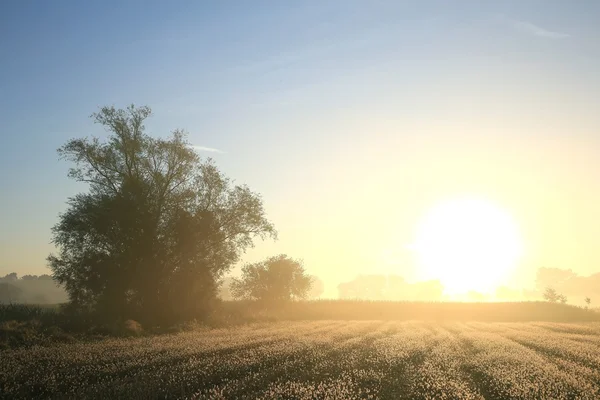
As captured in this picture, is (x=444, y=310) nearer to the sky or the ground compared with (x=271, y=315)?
nearer to the ground

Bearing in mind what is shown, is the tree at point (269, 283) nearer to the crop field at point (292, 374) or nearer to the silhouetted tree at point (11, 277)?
the crop field at point (292, 374)

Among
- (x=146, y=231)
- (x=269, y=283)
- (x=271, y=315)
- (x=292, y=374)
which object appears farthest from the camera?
(x=269, y=283)

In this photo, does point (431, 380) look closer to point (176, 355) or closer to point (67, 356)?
point (176, 355)

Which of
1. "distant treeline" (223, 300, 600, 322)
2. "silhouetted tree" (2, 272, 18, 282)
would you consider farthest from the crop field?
"silhouetted tree" (2, 272, 18, 282)

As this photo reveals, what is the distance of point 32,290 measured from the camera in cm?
17212

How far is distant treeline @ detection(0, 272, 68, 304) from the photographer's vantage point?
143125mm

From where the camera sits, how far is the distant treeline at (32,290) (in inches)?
5635

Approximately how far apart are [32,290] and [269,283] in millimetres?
160517

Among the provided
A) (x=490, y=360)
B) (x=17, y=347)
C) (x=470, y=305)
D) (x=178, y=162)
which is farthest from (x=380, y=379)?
(x=470, y=305)

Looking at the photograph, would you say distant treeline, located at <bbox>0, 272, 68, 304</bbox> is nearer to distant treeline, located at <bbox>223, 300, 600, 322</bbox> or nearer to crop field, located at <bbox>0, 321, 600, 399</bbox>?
distant treeline, located at <bbox>223, 300, 600, 322</bbox>

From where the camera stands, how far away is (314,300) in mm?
76500

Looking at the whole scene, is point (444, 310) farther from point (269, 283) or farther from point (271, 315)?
point (271, 315)

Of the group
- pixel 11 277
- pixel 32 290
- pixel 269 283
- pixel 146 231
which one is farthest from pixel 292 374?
pixel 11 277

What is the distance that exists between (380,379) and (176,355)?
21.4ft
